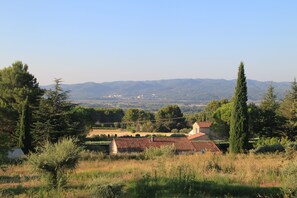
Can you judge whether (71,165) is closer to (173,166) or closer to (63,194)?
(63,194)

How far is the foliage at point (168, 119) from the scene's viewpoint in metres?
78.4

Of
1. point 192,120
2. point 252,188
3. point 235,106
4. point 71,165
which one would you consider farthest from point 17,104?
point 192,120

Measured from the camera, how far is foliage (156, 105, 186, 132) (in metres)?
78.4

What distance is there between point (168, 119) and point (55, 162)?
Result: 6949 cm

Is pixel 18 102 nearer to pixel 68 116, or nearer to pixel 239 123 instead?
pixel 68 116

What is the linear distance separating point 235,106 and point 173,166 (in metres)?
22.1

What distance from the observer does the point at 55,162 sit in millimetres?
10672

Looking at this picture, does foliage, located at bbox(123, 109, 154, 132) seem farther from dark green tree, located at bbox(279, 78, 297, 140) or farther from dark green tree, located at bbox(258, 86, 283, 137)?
dark green tree, located at bbox(279, 78, 297, 140)

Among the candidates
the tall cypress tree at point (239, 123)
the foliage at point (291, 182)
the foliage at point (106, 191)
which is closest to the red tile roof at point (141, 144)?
the tall cypress tree at point (239, 123)

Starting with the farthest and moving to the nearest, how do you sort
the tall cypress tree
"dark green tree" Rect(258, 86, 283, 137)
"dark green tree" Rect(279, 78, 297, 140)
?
"dark green tree" Rect(258, 86, 283, 137)
"dark green tree" Rect(279, 78, 297, 140)
the tall cypress tree

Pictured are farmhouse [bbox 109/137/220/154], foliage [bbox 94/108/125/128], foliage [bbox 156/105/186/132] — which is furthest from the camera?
foliage [bbox 94/108/125/128]

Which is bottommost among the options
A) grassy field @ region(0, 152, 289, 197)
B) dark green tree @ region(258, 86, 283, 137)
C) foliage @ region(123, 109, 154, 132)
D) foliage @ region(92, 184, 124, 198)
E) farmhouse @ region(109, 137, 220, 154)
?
foliage @ region(123, 109, 154, 132)

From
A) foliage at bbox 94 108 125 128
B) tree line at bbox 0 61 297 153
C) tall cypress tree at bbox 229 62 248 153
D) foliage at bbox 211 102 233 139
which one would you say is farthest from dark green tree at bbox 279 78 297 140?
foliage at bbox 94 108 125 128

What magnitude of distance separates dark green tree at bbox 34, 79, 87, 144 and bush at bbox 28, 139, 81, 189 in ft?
73.5
